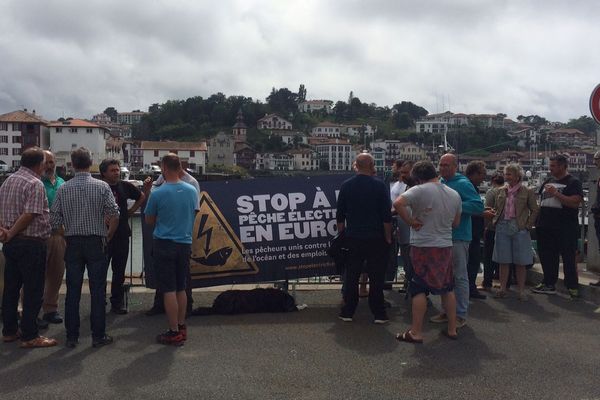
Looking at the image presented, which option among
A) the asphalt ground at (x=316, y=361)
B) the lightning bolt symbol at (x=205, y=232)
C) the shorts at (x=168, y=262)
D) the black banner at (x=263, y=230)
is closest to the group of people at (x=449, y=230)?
the asphalt ground at (x=316, y=361)

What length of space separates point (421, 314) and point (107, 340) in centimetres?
289

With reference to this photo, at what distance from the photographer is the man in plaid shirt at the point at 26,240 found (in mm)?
5367

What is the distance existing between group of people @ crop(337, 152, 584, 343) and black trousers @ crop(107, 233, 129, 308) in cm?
247

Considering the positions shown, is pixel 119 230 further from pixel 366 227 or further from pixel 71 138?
pixel 71 138

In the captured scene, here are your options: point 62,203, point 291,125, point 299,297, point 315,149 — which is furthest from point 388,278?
point 291,125

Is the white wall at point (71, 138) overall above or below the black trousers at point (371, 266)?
above

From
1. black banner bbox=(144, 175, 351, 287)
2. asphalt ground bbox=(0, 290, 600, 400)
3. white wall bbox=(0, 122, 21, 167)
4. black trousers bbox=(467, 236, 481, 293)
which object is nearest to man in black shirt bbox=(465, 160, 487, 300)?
black trousers bbox=(467, 236, 481, 293)

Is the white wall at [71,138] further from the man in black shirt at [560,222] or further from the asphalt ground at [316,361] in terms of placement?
the asphalt ground at [316,361]

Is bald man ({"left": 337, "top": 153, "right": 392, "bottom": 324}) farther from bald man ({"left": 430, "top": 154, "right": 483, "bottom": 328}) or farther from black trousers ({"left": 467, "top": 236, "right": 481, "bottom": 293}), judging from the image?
black trousers ({"left": 467, "top": 236, "right": 481, "bottom": 293})

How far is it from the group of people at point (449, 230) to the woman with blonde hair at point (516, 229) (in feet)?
0.04

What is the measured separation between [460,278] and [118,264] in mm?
3745

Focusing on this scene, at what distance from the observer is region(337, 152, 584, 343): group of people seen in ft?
18.4

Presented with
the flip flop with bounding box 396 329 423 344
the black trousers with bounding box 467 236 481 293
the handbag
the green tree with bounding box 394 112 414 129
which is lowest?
the flip flop with bounding box 396 329 423 344

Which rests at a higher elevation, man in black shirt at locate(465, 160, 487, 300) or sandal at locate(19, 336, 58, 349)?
man in black shirt at locate(465, 160, 487, 300)
